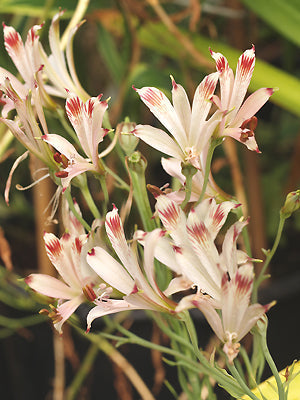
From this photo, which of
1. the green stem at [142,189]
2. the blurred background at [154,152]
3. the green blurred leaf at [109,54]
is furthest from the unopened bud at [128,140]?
the green blurred leaf at [109,54]

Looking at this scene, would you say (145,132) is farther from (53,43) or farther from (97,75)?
(97,75)

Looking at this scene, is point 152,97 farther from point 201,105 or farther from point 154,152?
point 154,152

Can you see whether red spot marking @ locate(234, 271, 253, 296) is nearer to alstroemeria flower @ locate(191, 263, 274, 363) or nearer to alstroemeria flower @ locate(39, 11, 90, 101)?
alstroemeria flower @ locate(191, 263, 274, 363)

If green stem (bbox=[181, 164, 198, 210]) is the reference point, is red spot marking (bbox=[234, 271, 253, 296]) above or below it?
below

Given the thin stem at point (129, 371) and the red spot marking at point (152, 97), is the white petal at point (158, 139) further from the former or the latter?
the thin stem at point (129, 371)

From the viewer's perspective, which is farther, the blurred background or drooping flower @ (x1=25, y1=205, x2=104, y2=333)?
the blurred background

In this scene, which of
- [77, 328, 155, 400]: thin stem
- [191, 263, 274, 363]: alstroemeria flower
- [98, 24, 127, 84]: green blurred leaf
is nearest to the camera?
[191, 263, 274, 363]: alstroemeria flower

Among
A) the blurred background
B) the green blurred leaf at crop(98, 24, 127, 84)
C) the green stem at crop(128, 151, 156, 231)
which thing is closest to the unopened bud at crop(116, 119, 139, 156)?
the green stem at crop(128, 151, 156, 231)
